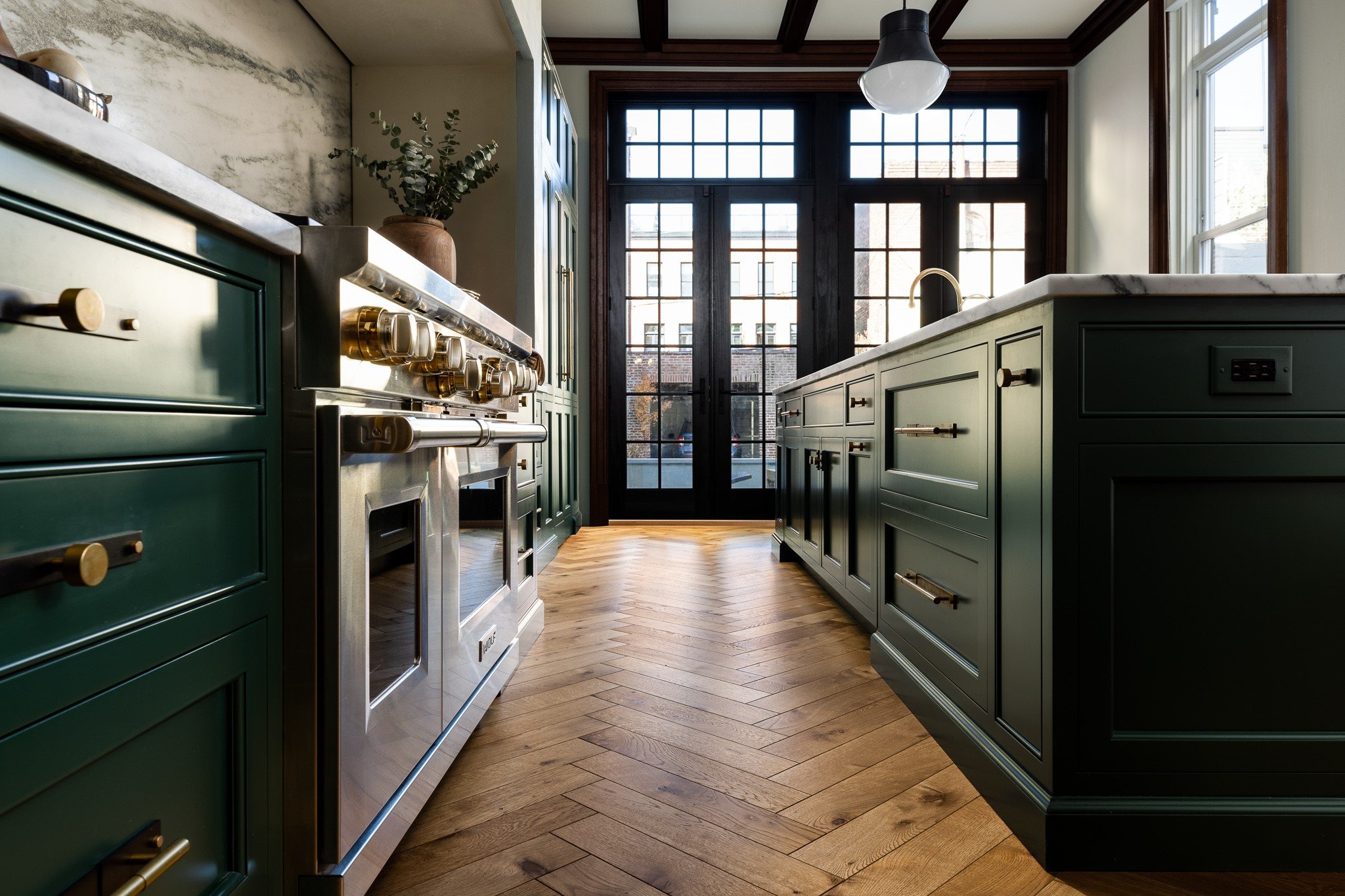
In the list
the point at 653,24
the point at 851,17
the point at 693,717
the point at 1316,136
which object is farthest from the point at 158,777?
the point at 851,17

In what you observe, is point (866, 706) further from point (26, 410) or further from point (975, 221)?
point (975, 221)

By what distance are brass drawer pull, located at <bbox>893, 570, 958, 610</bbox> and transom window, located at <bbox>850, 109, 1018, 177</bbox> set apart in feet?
13.3

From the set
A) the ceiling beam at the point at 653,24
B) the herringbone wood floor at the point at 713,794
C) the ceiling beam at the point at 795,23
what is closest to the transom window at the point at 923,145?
the ceiling beam at the point at 795,23

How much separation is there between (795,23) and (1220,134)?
2.39m

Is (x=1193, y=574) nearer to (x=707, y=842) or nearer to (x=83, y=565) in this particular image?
(x=707, y=842)

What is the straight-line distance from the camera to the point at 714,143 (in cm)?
513

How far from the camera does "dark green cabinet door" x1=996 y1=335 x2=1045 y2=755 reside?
111cm

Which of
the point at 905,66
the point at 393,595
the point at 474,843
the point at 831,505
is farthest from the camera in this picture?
the point at 905,66

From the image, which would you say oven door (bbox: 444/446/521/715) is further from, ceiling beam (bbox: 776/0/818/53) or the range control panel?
ceiling beam (bbox: 776/0/818/53)

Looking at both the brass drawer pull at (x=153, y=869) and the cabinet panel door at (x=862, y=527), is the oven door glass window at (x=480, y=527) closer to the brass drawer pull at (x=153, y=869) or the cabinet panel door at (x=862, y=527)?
the brass drawer pull at (x=153, y=869)

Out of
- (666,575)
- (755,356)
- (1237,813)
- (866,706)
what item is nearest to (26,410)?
(1237,813)

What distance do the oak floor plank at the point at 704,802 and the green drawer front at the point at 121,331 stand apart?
0.90m

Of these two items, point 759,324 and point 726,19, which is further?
point 759,324

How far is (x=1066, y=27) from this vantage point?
4871 millimetres
